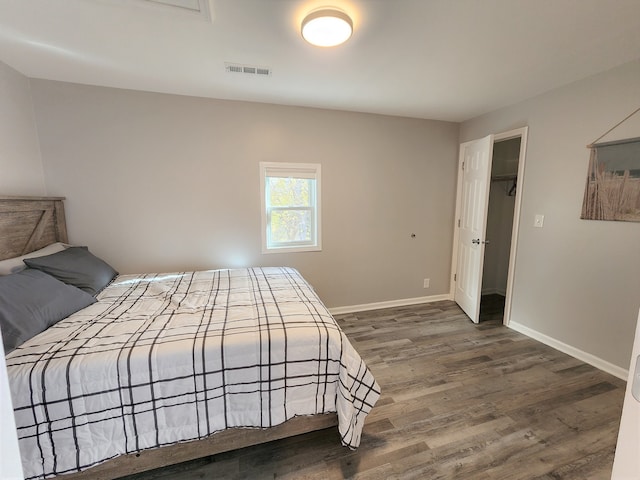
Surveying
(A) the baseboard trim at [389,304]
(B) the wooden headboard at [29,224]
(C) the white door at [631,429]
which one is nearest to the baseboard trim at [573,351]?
(A) the baseboard trim at [389,304]

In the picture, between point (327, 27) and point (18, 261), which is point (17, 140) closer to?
point (18, 261)

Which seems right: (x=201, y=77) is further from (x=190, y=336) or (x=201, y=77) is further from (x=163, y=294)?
(x=190, y=336)

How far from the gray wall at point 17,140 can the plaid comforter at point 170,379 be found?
4.43 feet

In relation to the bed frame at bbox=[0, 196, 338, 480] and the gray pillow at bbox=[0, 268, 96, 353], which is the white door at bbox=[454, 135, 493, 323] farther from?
the gray pillow at bbox=[0, 268, 96, 353]

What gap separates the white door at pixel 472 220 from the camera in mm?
3002

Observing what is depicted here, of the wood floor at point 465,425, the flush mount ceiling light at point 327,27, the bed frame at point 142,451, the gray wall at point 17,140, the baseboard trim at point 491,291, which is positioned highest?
the flush mount ceiling light at point 327,27

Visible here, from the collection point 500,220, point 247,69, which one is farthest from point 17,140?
point 500,220

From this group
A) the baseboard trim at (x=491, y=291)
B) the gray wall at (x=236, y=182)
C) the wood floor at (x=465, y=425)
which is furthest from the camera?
the baseboard trim at (x=491, y=291)

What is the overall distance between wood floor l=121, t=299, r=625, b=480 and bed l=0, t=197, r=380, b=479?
0.15 metres

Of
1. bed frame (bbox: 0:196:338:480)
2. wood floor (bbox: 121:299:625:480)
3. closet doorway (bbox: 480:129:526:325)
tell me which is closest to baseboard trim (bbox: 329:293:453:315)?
closet doorway (bbox: 480:129:526:325)

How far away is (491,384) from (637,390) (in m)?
1.86

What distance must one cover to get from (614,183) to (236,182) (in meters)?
3.30

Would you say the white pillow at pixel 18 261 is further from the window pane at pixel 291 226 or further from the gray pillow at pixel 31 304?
the window pane at pixel 291 226

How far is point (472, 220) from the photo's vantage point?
3.26 meters
